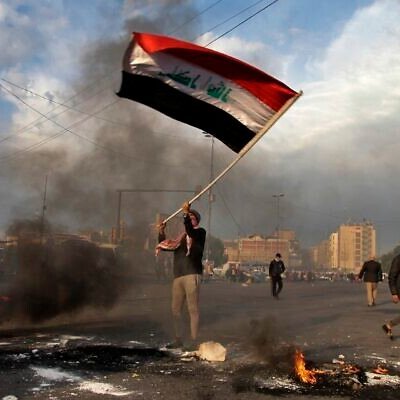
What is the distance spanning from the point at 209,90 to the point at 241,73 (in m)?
0.45

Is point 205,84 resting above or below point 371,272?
above

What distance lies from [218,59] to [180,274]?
2.72 meters

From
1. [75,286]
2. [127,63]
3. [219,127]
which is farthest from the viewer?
[75,286]

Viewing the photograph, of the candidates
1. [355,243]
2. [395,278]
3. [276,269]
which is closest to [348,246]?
[355,243]

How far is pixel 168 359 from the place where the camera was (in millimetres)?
5551

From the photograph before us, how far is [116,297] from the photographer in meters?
9.56

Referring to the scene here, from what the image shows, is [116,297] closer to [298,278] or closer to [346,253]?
[298,278]

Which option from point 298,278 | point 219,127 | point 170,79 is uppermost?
point 170,79

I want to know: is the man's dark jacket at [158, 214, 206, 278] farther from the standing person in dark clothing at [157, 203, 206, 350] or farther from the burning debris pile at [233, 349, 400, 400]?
the burning debris pile at [233, 349, 400, 400]

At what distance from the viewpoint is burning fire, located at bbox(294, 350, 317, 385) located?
4643 mm

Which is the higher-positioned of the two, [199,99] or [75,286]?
[199,99]

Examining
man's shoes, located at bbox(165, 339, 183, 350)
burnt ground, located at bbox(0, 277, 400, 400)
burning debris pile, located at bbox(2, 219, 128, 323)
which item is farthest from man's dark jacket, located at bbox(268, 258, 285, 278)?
man's shoes, located at bbox(165, 339, 183, 350)

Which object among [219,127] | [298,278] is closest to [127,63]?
[219,127]

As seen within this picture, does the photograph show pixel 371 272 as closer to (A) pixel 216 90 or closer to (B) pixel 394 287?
(B) pixel 394 287
